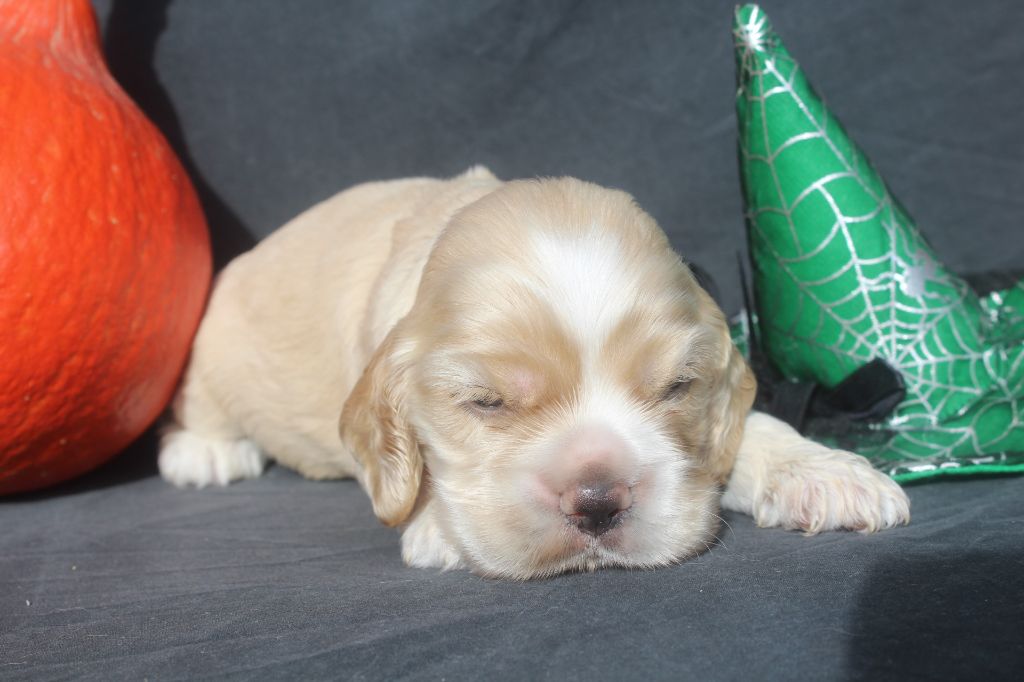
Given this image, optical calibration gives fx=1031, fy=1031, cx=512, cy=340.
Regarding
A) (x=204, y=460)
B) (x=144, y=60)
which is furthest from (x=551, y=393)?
(x=144, y=60)

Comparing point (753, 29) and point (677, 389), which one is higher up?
point (753, 29)

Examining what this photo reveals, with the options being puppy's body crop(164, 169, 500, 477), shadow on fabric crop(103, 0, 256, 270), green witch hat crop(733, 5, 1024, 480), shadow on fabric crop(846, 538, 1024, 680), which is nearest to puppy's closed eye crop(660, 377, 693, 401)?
shadow on fabric crop(846, 538, 1024, 680)

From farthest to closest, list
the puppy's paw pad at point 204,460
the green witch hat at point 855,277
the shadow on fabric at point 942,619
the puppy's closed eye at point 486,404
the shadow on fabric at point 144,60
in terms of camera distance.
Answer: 1. the shadow on fabric at point 144,60
2. the puppy's paw pad at point 204,460
3. the green witch hat at point 855,277
4. the puppy's closed eye at point 486,404
5. the shadow on fabric at point 942,619

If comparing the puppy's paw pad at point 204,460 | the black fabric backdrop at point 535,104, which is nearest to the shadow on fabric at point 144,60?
the black fabric backdrop at point 535,104

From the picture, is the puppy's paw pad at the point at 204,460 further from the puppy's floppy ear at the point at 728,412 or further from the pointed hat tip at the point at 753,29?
the pointed hat tip at the point at 753,29

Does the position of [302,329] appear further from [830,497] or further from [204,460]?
[830,497]

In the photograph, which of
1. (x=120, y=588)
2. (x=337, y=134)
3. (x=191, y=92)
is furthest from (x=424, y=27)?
(x=120, y=588)
